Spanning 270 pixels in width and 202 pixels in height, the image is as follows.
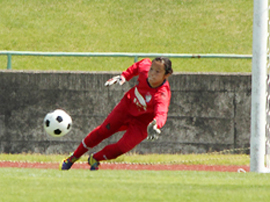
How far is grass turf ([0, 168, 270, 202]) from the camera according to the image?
426cm

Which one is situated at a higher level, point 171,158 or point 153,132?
point 153,132

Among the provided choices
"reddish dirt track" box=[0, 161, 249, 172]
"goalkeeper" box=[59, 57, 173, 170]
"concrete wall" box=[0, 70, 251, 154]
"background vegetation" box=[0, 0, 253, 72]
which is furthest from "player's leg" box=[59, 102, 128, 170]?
"background vegetation" box=[0, 0, 253, 72]

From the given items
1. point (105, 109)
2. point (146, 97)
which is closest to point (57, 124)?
point (146, 97)

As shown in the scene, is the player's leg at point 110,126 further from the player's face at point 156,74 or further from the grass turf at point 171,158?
the grass turf at point 171,158

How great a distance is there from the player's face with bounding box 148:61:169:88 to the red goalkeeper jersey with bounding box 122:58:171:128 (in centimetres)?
6

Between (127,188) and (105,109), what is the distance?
18.8 ft

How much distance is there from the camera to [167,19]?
23453mm

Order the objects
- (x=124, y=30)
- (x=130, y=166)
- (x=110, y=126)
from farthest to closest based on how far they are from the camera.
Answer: (x=124, y=30)
(x=130, y=166)
(x=110, y=126)

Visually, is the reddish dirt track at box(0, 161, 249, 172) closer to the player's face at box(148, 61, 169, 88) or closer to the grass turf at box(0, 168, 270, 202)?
the player's face at box(148, 61, 169, 88)

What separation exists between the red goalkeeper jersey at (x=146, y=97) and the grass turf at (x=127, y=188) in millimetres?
1096

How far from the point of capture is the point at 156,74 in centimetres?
677

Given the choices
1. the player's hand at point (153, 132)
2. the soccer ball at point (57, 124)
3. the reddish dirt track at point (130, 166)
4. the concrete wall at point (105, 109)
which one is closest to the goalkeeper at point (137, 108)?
the player's hand at point (153, 132)

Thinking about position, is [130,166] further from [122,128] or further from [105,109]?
[122,128]

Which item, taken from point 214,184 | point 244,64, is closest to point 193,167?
point 214,184
